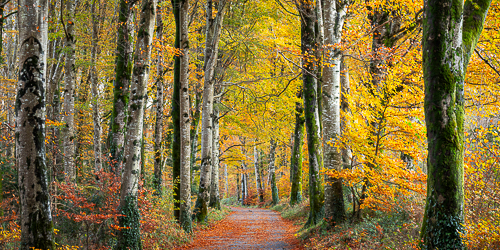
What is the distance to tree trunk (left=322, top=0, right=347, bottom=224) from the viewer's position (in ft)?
27.0

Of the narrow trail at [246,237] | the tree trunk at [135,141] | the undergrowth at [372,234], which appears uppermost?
the tree trunk at [135,141]

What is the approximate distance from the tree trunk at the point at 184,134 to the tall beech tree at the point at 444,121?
749 centimetres

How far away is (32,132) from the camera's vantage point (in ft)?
15.5

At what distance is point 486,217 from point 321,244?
3590mm

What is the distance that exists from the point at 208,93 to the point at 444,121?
→ 8.94 m

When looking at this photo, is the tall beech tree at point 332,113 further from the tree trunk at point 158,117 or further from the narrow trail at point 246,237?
the tree trunk at point 158,117

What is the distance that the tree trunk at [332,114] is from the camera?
8.22 meters

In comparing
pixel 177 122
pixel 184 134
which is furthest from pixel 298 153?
pixel 184 134

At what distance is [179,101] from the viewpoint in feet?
36.3

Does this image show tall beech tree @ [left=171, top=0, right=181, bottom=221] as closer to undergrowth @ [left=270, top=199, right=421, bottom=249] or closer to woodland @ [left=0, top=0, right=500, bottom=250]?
woodland @ [left=0, top=0, right=500, bottom=250]

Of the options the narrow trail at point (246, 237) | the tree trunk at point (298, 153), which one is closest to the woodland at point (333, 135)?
the narrow trail at point (246, 237)

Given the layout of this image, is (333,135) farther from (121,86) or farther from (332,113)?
(121,86)

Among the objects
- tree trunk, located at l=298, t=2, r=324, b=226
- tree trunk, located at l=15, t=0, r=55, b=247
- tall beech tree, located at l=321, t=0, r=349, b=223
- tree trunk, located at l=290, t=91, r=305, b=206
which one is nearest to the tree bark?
tree trunk, located at l=298, t=2, r=324, b=226

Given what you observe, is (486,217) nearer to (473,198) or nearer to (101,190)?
(473,198)
